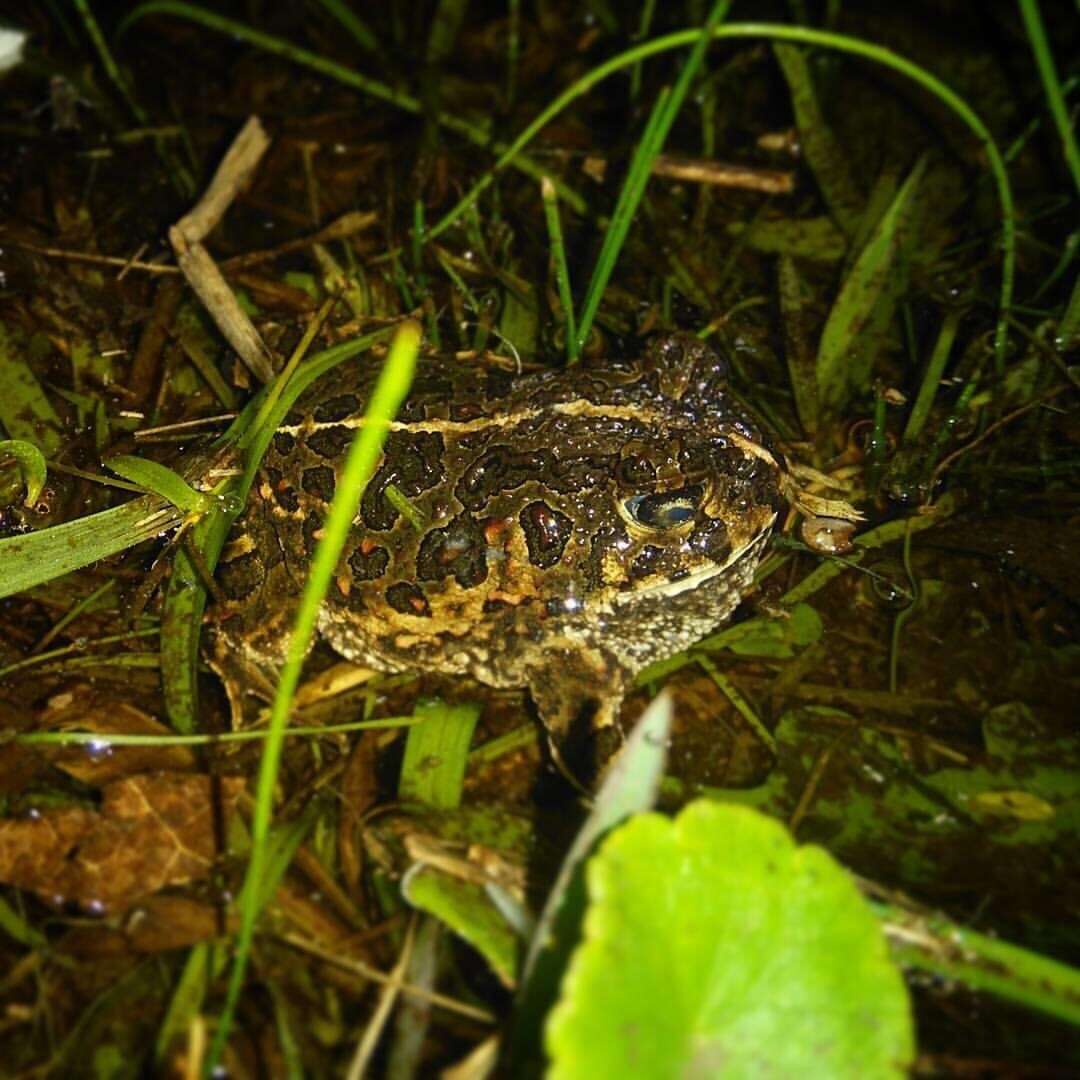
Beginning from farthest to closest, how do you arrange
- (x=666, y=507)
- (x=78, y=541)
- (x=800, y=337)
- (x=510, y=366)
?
(x=800, y=337) < (x=510, y=366) < (x=78, y=541) < (x=666, y=507)

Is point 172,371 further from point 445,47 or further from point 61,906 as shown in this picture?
point 445,47


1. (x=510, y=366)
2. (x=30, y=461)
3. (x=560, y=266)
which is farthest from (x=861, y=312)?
(x=30, y=461)

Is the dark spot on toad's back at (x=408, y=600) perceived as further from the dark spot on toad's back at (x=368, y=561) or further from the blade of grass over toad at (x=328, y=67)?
the blade of grass over toad at (x=328, y=67)

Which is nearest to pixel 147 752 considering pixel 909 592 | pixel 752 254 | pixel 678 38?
pixel 909 592

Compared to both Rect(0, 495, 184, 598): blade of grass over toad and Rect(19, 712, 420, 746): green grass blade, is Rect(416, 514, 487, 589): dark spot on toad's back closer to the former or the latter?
Rect(19, 712, 420, 746): green grass blade

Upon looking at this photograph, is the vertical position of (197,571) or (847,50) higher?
(847,50)

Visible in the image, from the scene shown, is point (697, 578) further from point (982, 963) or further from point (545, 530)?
point (982, 963)

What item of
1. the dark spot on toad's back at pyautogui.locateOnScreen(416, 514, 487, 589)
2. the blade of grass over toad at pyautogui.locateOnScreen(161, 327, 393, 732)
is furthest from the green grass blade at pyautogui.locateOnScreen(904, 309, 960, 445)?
the blade of grass over toad at pyautogui.locateOnScreen(161, 327, 393, 732)
